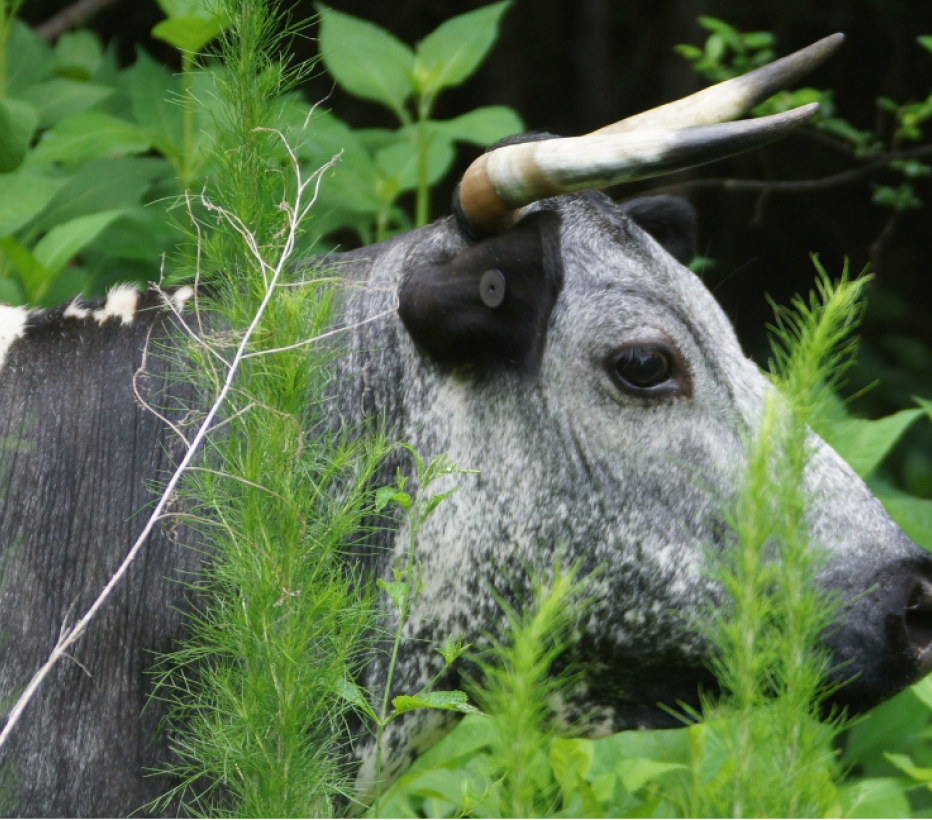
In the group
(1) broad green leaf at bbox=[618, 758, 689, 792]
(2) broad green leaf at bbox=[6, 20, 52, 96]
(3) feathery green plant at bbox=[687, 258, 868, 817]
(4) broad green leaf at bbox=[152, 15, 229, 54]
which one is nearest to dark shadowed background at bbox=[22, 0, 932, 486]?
(2) broad green leaf at bbox=[6, 20, 52, 96]

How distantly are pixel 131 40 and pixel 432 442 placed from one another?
5611mm

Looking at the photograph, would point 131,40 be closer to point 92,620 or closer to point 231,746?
point 92,620

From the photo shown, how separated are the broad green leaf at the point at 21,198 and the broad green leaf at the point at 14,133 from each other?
5.7 inches

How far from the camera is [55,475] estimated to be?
2174 millimetres

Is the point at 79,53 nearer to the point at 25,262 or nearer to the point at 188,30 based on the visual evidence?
the point at 188,30

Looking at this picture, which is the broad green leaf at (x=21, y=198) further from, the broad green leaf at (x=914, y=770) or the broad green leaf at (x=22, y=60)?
the broad green leaf at (x=914, y=770)

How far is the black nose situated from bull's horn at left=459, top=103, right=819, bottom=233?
917mm

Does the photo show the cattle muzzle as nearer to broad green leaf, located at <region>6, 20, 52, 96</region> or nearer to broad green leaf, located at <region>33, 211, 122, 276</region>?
broad green leaf, located at <region>33, 211, 122, 276</region>

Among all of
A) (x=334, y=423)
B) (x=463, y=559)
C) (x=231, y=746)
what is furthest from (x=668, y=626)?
(x=231, y=746)

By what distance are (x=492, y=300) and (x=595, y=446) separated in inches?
14.6

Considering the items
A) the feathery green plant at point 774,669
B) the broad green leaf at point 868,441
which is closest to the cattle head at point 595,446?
the broad green leaf at point 868,441

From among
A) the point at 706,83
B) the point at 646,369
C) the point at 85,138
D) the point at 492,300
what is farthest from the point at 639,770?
the point at 706,83

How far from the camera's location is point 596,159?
1.97 m

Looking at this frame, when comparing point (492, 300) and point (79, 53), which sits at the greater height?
point (79, 53)
